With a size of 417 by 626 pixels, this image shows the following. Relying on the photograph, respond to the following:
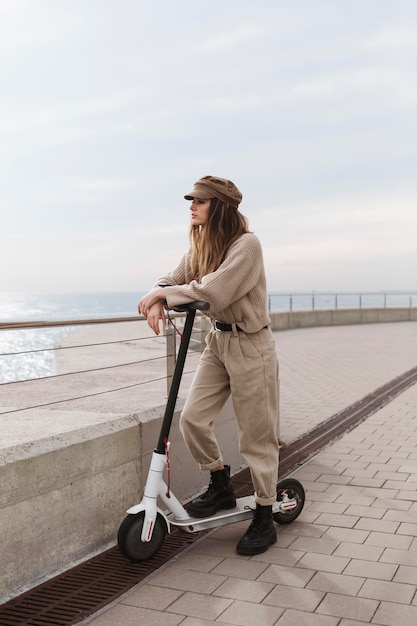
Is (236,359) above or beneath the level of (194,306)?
beneath

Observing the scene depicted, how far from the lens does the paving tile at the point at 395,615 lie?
316 centimetres

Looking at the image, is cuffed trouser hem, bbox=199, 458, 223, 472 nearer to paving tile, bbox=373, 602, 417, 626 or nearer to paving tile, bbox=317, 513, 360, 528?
paving tile, bbox=317, 513, 360, 528

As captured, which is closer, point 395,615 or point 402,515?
point 395,615

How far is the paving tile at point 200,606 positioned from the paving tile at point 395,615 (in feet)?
2.11

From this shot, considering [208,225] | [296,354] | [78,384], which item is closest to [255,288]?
[208,225]

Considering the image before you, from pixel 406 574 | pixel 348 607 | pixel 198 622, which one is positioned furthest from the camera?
pixel 406 574

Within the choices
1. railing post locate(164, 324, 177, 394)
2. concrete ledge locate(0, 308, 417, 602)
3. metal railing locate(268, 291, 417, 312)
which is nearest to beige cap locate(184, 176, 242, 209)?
railing post locate(164, 324, 177, 394)

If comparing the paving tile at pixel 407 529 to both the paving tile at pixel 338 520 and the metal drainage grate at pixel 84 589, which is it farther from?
the metal drainage grate at pixel 84 589

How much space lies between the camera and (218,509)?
416cm

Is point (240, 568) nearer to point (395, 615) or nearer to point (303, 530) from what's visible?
point (303, 530)

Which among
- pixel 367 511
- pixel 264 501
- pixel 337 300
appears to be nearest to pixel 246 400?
pixel 264 501

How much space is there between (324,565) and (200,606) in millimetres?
761

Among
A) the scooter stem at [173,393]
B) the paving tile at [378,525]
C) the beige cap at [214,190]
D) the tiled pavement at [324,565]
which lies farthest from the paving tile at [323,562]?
the beige cap at [214,190]

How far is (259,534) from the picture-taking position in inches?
158
